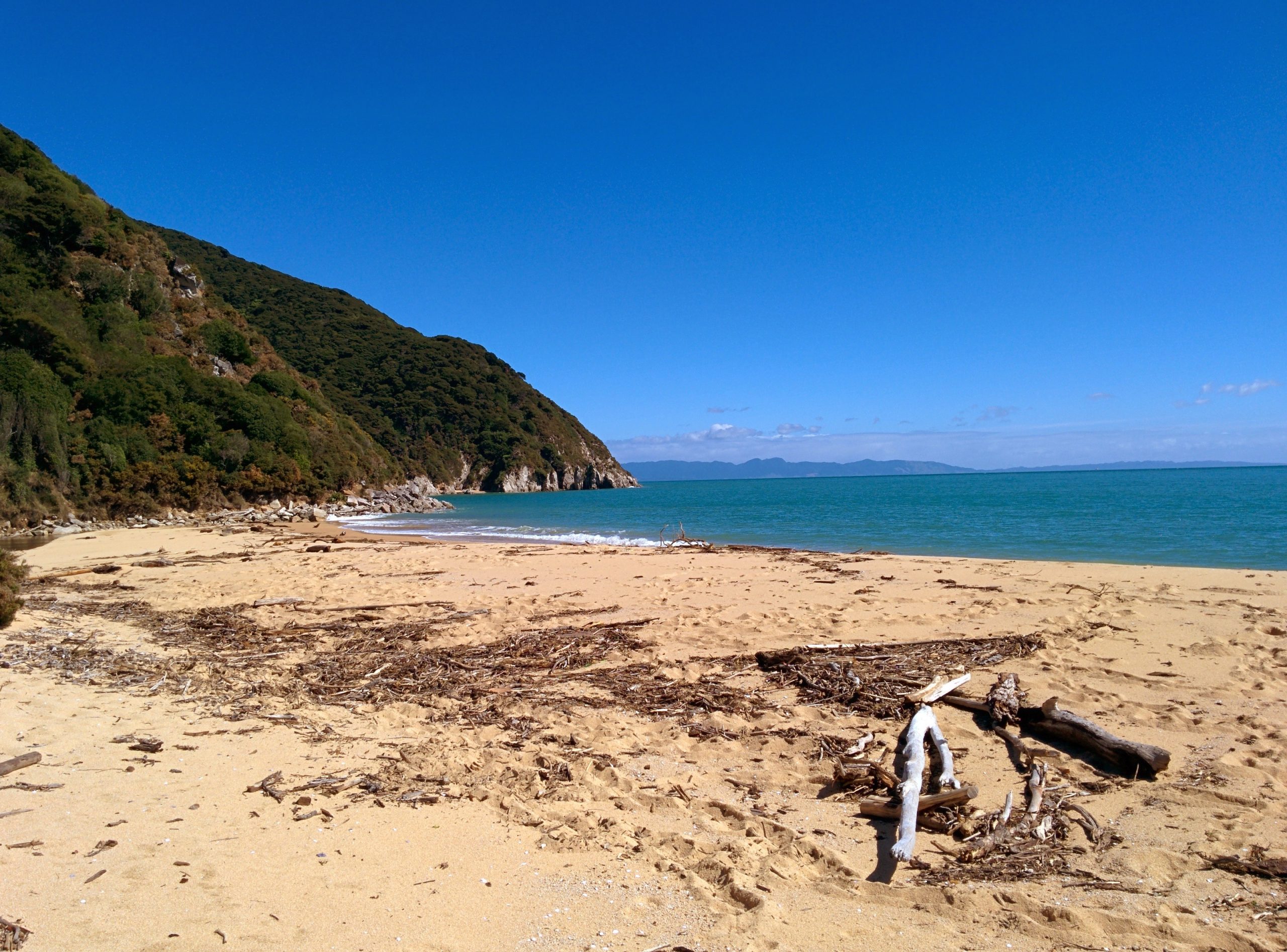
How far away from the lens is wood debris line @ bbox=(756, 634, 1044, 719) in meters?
6.08

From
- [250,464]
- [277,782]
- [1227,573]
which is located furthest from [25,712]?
[250,464]

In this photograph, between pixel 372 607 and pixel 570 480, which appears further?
pixel 570 480

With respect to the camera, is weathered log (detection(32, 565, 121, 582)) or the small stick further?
weathered log (detection(32, 565, 121, 582))

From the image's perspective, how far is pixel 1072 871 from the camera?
3457mm

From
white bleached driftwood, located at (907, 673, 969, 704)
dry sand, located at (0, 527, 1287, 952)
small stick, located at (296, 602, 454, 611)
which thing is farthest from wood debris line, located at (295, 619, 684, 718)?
white bleached driftwood, located at (907, 673, 969, 704)

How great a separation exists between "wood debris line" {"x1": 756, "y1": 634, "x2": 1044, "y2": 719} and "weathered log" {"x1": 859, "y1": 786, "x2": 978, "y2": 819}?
5.27 ft

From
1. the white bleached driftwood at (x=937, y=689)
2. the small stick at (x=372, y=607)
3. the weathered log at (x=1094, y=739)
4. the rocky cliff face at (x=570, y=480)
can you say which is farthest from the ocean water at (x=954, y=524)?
the rocky cliff face at (x=570, y=480)

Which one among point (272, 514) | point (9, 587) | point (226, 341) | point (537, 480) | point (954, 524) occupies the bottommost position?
point (954, 524)

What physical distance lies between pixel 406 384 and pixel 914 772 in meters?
100

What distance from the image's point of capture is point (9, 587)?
30.9ft

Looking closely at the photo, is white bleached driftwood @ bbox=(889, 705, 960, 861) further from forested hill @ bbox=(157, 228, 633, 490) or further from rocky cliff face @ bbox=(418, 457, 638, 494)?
forested hill @ bbox=(157, 228, 633, 490)

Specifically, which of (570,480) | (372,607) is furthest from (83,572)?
(570,480)

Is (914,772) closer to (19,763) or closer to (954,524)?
(19,763)

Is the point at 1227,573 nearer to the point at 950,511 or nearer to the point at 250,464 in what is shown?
the point at 950,511
